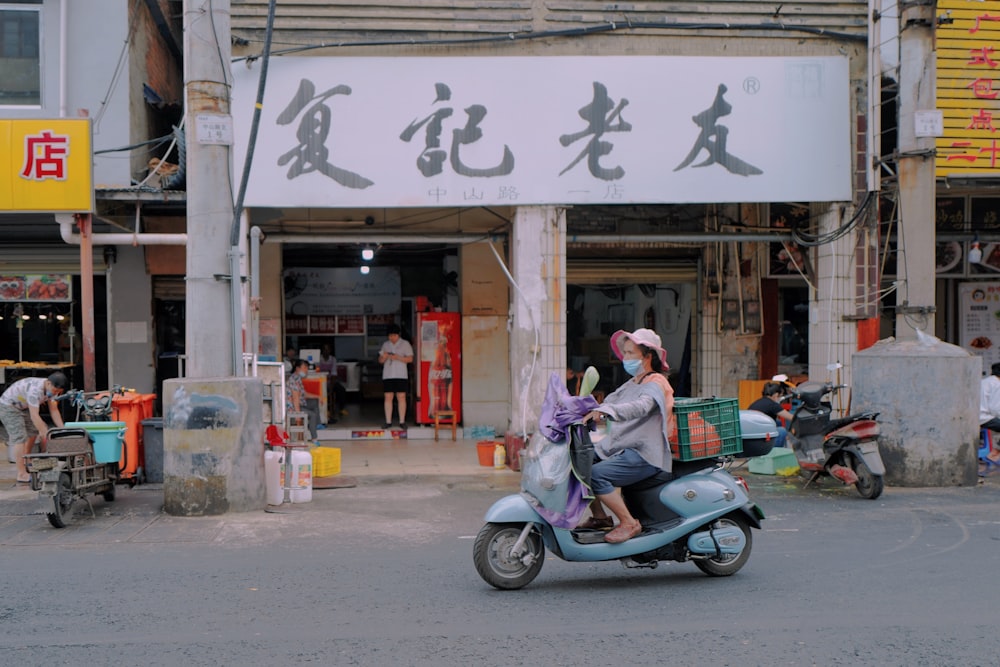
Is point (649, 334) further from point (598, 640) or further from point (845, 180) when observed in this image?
point (845, 180)

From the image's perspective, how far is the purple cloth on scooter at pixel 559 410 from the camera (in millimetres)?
6133

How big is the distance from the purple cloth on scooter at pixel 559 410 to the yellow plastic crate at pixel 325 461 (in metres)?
5.77

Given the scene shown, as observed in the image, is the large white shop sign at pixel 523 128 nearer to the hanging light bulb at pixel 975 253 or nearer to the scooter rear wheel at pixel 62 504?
the scooter rear wheel at pixel 62 504

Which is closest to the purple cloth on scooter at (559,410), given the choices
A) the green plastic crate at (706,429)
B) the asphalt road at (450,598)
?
the green plastic crate at (706,429)

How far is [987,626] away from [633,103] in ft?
26.3

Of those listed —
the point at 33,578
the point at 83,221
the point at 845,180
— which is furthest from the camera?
the point at 845,180

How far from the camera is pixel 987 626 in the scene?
18.5 ft

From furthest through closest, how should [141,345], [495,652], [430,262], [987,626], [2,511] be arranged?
1. [430,262]
2. [141,345]
3. [2,511]
4. [987,626]
5. [495,652]

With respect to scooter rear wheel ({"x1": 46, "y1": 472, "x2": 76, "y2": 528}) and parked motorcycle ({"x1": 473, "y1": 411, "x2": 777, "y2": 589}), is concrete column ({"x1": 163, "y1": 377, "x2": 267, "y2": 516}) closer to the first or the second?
scooter rear wheel ({"x1": 46, "y1": 472, "x2": 76, "y2": 528})

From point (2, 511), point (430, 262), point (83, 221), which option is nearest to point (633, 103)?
point (430, 262)

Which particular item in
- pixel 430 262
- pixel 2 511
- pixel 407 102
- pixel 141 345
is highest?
pixel 407 102

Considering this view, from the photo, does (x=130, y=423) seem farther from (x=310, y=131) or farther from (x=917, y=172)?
(x=917, y=172)

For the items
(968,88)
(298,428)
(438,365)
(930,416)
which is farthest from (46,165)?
(968,88)

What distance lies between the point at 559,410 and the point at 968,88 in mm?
9814
